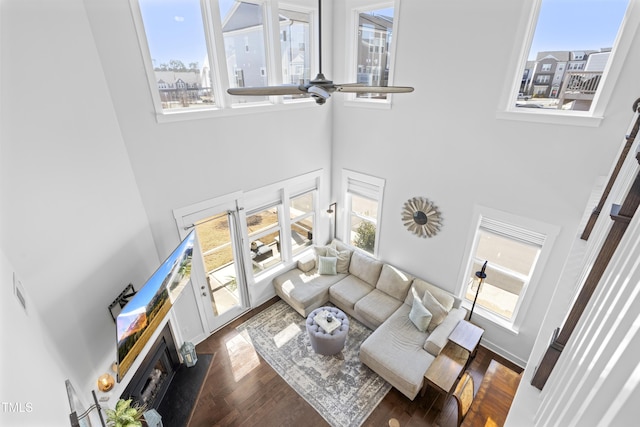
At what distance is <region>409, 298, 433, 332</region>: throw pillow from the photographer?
4.68m

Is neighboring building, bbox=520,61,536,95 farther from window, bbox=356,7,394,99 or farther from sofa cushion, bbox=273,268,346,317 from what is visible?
sofa cushion, bbox=273,268,346,317

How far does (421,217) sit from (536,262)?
1.70 meters

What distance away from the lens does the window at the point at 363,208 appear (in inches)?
225

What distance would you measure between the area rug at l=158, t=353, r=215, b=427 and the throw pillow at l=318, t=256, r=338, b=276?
2519mm

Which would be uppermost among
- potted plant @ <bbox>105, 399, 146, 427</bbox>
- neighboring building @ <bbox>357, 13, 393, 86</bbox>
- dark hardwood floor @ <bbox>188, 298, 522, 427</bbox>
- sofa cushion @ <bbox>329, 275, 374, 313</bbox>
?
neighboring building @ <bbox>357, 13, 393, 86</bbox>

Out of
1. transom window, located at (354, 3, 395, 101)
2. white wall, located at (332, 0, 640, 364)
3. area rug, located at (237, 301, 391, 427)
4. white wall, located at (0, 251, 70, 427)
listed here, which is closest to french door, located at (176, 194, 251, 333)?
area rug, located at (237, 301, 391, 427)

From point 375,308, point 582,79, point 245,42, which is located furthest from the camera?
point 375,308

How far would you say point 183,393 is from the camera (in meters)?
4.05

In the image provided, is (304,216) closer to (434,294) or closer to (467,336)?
(434,294)

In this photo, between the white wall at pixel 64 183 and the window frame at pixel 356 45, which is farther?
the window frame at pixel 356 45

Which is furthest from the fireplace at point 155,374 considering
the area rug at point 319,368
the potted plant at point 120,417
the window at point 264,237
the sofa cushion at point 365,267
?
the sofa cushion at point 365,267

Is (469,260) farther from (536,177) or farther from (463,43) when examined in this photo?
(463,43)

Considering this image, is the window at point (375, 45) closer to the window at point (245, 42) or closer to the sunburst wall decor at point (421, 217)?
the window at point (245, 42)

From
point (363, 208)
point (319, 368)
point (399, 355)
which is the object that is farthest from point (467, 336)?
point (363, 208)
